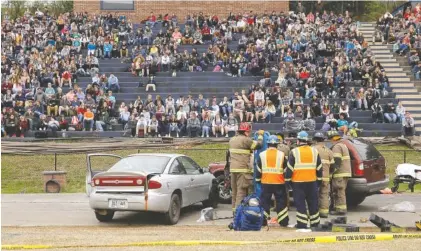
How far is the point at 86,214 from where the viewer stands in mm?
16375

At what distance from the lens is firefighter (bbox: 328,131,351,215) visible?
591 inches

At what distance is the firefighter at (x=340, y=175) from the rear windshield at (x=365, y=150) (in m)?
0.90

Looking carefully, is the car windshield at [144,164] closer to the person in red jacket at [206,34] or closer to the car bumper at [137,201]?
the car bumper at [137,201]

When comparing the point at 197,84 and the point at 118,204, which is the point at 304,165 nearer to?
the point at 118,204

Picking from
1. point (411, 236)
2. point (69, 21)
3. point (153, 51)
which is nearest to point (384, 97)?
point (153, 51)

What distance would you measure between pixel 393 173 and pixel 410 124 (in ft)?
19.7

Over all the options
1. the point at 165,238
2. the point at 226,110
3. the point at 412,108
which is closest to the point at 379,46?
the point at 412,108

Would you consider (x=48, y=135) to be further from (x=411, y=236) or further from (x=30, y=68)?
(x=411, y=236)

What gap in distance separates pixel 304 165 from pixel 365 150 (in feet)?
10.8

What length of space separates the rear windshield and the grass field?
5382mm

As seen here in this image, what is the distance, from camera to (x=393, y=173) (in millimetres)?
23297

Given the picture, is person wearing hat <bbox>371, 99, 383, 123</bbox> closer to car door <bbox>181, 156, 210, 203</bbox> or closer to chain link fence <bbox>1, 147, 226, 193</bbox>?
chain link fence <bbox>1, 147, 226, 193</bbox>

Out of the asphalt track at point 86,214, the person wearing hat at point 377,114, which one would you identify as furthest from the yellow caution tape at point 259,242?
the person wearing hat at point 377,114

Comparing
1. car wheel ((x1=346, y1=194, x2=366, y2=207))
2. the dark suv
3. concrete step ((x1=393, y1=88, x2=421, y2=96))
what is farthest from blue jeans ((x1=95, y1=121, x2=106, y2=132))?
the dark suv
